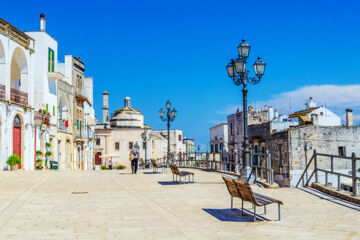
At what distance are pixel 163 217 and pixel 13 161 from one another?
2044cm

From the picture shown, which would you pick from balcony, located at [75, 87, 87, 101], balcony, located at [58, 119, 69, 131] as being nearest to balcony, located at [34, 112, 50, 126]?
balcony, located at [58, 119, 69, 131]

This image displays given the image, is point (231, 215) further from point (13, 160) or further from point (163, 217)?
point (13, 160)

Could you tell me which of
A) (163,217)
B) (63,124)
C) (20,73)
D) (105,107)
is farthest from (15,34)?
(105,107)

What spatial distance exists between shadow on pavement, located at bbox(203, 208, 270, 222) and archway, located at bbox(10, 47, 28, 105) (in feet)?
75.9

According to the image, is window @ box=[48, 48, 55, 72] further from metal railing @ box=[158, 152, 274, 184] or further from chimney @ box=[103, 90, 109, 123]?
chimney @ box=[103, 90, 109, 123]

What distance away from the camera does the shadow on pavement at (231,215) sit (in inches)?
321

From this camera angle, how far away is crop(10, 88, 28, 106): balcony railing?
Answer: 93.3 feet

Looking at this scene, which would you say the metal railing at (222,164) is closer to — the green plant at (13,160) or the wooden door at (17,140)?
the green plant at (13,160)

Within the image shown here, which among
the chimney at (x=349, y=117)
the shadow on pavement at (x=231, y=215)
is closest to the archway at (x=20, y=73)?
the shadow on pavement at (x=231, y=215)

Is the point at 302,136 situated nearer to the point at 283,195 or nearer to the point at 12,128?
the point at 12,128

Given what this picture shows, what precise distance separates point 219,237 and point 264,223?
145 centimetres

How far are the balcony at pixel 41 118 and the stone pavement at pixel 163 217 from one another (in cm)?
1981

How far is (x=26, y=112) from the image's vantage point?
29.9 metres

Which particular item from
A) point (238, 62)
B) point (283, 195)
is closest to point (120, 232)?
point (283, 195)
